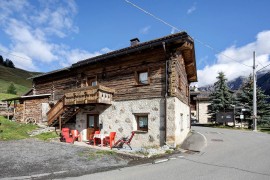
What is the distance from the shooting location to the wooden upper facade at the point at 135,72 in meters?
14.8

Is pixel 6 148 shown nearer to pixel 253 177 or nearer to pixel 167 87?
pixel 167 87

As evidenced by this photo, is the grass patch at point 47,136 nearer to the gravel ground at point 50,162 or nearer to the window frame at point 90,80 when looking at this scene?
the gravel ground at point 50,162

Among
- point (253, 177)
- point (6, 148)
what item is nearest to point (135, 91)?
point (6, 148)

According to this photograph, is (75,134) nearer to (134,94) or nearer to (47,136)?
(47,136)

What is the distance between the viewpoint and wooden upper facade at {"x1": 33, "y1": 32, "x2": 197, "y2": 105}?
14806 mm

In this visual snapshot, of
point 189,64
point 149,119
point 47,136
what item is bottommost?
→ point 47,136

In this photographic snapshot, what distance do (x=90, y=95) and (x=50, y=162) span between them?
23.2ft

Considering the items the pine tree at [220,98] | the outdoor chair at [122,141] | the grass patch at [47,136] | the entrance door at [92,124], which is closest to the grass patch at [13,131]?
the grass patch at [47,136]

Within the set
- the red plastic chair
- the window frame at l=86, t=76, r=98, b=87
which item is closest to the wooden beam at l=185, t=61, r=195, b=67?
the window frame at l=86, t=76, r=98, b=87

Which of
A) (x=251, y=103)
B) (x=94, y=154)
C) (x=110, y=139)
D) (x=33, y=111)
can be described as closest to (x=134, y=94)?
(x=110, y=139)

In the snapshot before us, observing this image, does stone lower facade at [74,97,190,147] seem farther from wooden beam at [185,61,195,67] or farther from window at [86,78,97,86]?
wooden beam at [185,61,195,67]

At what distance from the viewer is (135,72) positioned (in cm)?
1623

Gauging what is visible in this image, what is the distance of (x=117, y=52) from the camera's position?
1739cm

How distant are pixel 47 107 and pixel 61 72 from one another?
3.58 meters
